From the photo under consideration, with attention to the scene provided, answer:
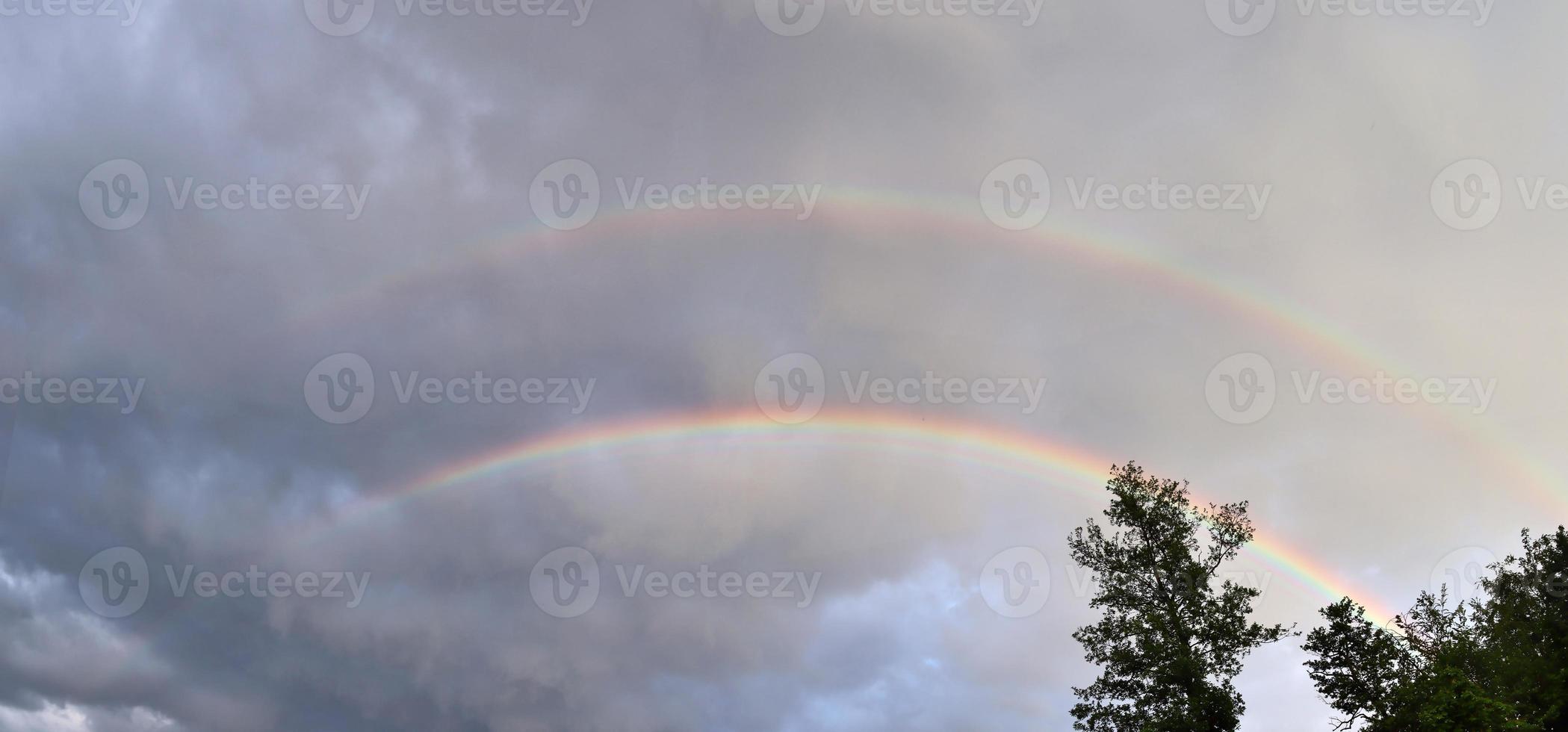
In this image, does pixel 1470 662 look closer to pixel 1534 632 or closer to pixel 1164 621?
pixel 1534 632

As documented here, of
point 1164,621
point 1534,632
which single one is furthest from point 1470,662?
point 1164,621

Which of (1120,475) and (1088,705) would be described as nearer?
(1088,705)

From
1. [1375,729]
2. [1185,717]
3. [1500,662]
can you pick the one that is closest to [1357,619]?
[1375,729]

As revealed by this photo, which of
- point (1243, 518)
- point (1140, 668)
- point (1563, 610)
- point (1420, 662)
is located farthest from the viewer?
point (1563, 610)

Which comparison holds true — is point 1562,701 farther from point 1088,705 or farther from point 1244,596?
point 1088,705

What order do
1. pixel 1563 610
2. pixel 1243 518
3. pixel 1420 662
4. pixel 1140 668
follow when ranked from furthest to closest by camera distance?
pixel 1563 610, pixel 1420 662, pixel 1243 518, pixel 1140 668

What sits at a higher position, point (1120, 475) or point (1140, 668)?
point (1120, 475)

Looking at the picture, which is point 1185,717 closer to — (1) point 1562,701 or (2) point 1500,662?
(1) point 1562,701

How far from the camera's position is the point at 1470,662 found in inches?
1896

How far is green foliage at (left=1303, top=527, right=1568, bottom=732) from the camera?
35188 mm

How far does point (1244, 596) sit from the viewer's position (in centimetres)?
3759

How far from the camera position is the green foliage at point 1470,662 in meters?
35.2

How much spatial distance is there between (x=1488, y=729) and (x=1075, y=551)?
16.8 metres

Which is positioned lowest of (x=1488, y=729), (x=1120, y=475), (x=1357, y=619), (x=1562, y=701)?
(x=1488, y=729)
